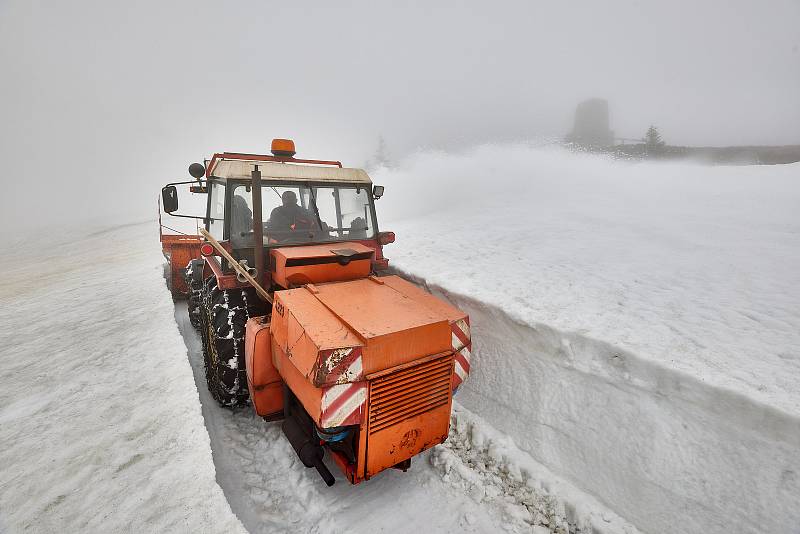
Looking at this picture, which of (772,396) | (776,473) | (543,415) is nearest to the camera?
(776,473)

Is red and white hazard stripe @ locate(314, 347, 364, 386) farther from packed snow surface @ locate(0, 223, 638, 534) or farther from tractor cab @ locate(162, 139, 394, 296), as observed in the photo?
tractor cab @ locate(162, 139, 394, 296)

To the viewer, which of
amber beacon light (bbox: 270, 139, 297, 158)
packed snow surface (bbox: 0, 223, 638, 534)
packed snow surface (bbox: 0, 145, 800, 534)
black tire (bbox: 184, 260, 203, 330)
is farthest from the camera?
black tire (bbox: 184, 260, 203, 330)

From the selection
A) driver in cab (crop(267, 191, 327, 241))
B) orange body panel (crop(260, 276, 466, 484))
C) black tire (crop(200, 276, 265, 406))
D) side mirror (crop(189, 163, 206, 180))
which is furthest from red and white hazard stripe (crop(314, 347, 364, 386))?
side mirror (crop(189, 163, 206, 180))

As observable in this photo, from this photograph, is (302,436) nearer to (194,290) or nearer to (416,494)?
(416,494)

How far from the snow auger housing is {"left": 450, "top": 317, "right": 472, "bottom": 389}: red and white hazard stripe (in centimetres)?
1

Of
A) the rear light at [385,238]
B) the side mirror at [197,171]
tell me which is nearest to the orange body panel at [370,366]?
the rear light at [385,238]

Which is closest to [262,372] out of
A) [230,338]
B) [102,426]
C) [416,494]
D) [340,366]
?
[230,338]

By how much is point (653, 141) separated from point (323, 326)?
22.3 metres

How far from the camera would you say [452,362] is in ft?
8.78

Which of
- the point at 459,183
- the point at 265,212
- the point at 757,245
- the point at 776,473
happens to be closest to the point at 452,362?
the point at 776,473

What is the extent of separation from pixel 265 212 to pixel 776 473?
466 cm

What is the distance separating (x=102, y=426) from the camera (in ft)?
9.84

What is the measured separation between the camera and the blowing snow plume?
8.07ft

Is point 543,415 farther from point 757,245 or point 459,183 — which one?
point 459,183
